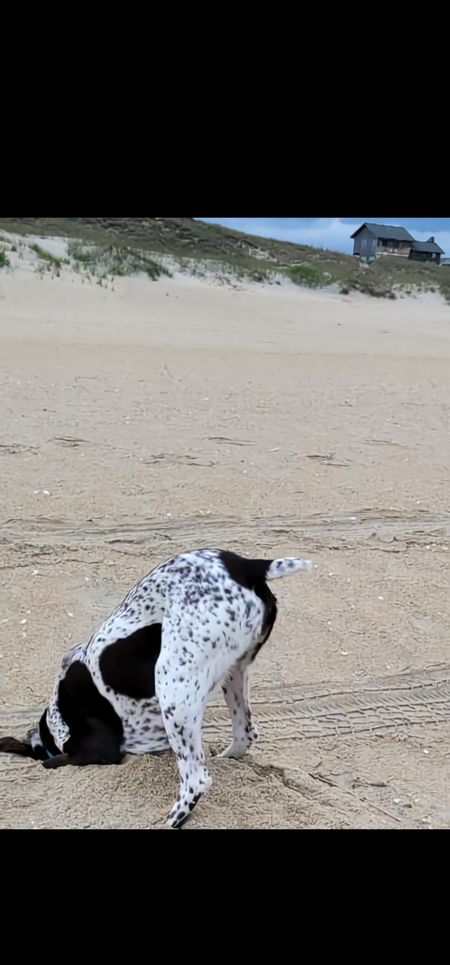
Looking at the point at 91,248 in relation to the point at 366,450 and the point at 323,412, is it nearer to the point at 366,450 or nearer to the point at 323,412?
the point at 323,412

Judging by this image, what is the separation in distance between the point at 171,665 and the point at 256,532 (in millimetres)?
3657

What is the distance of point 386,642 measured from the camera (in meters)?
5.46

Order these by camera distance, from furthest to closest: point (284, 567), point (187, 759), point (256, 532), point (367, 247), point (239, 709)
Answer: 1. point (367, 247)
2. point (256, 532)
3. point (239, 709)
4. point (284, 567)
5. point (187, 759)

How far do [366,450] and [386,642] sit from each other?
12.6 ft

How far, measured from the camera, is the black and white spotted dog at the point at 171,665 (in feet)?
10.7

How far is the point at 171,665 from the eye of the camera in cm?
324

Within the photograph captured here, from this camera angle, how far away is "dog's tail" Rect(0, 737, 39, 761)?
4.06 meters

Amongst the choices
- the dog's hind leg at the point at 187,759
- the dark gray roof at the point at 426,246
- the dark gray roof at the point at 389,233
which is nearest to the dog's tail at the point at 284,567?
the dog's hind leg at the point at 187,759

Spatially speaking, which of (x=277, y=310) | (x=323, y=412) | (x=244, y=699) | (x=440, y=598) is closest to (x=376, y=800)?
(x=244, y=699)

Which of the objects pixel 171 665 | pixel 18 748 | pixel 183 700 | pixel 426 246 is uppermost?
pixel 426 246

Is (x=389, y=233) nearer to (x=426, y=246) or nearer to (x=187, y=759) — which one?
(x=426, y=246)

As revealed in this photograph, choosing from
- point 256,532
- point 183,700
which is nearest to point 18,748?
point 183,700

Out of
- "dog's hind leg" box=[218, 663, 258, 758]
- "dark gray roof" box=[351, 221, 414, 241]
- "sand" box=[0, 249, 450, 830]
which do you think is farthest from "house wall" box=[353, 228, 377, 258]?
"dog's hind leg" box=[218, 663, 258, 758]

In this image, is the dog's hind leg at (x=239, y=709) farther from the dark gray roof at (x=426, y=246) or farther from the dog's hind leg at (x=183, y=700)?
the dark gray roof at (x=426, y=246)
